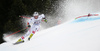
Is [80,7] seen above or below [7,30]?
above

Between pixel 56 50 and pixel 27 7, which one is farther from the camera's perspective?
pixel 27 7

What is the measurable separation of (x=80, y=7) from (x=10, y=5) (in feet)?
29.7

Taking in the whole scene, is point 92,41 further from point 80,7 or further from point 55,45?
point 80,7

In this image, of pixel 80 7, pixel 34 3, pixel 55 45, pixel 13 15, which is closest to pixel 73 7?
pixel 80 7

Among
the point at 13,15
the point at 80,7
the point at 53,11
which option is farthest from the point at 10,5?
the point at 80,7

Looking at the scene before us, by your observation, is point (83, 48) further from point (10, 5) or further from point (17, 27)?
point (10, 5)

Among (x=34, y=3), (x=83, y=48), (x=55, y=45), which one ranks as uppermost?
(x=34, y=3)

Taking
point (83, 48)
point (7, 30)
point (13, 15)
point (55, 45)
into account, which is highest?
point (13, 15)

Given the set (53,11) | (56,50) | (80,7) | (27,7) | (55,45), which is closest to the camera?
(56,50)

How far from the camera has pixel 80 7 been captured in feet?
61.6

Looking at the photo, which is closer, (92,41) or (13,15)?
(92,41)

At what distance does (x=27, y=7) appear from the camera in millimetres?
15180

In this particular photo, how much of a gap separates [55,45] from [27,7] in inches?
454

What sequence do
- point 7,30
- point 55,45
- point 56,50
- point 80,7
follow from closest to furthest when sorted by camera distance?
point 56,50 → point 55,45 → point 7,30 → point 80,7
